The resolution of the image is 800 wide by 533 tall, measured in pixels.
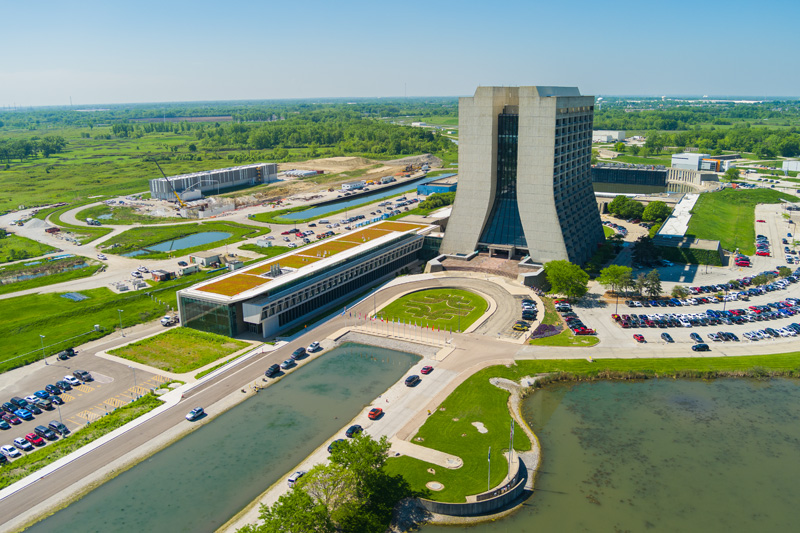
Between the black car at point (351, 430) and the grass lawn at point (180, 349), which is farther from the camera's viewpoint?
the grass lawn at point (180, 349)

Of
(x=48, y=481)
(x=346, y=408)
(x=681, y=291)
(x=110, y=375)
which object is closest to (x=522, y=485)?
(x=346, y=408)

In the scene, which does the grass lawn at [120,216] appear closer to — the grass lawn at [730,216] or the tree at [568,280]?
the tree at [568,280]

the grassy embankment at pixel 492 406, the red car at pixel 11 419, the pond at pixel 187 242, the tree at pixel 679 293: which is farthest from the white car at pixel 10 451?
the tree at pixel 679 293

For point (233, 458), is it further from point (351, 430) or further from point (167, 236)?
point (167, 236)

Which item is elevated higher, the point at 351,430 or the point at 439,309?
the point at 439,309

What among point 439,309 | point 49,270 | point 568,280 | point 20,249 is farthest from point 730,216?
point 20,249

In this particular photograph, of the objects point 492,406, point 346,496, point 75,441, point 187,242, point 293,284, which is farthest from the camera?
point 187,242

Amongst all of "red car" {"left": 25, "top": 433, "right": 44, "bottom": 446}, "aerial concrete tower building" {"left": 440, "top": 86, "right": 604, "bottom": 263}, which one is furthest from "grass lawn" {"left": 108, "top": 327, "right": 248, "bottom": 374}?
"aerial concrete tower building" {"left": 440, "top": 86, "right": 604, "bottom": 263}
